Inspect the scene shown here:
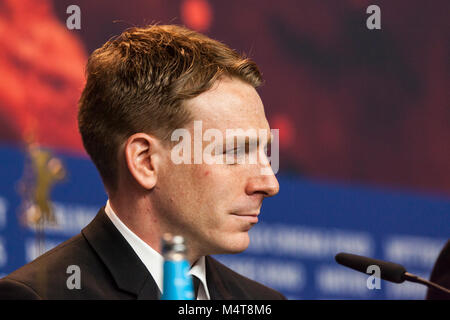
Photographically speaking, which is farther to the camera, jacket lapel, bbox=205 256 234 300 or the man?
jacket lapel, bbox=205 256 234 300

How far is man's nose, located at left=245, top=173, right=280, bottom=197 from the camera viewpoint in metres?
1.49

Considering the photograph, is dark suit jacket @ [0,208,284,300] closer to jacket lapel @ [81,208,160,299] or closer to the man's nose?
jacket lapel @ [81,208,160,299]

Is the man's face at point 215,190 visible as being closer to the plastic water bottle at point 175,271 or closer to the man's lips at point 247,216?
the man's lips at point 247,216

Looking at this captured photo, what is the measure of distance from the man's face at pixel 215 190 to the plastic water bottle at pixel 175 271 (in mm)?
649

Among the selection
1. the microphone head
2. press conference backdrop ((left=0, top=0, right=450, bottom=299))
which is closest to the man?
the microphone head

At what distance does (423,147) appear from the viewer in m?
3.04

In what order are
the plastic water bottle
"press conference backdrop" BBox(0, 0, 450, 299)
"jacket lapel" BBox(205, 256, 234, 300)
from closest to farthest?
the plastic water bottle < "jacket lapel" BBox(205, 256, 234, 300) < "press conference backdrop" BBox(0, 0, 450, 299)

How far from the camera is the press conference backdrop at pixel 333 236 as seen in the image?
2801 mm

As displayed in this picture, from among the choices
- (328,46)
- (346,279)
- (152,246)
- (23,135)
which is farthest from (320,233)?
→ (152,246)

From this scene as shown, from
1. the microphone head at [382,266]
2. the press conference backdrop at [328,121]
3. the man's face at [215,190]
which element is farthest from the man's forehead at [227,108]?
the press conference backdrop at [328,121]

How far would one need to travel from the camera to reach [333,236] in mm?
2873

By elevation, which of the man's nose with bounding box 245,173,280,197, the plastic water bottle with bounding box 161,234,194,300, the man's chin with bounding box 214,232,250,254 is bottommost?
the plastic water bottle with bounding box 161,234,194,300

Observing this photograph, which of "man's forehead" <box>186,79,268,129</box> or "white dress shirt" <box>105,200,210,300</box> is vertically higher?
"man's forehead" <box>186,79,268,129</box>

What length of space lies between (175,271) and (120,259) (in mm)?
745
